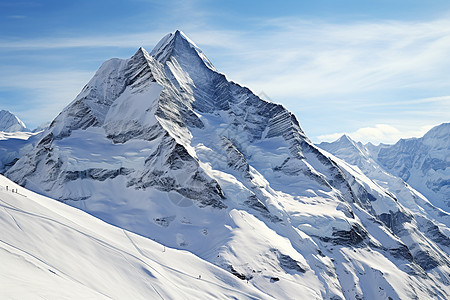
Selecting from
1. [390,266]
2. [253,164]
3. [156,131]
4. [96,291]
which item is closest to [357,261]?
[390,266]

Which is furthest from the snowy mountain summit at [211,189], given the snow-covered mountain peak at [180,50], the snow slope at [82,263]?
the snow slope at [82,263]

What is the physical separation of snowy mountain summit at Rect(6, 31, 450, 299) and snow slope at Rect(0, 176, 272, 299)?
1020 inches

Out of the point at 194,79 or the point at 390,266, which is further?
the point at 194,79

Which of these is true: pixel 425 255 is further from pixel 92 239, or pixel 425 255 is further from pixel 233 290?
pixel 92 239

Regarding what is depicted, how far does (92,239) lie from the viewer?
1913 inches

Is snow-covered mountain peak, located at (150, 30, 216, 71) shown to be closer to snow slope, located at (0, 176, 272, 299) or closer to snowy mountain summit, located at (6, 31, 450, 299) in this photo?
snowy mountain summit, located at (6, 31, 450, 299)

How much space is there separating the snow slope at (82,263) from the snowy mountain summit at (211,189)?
85.0 feet

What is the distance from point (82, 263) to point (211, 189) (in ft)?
Answer: 221

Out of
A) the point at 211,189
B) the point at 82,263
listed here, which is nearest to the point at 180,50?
the point at 211,189

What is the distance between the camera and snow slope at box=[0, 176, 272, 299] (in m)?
33.9

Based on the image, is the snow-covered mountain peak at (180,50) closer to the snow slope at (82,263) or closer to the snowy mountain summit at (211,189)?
the snowy mountain summit at (211,189)

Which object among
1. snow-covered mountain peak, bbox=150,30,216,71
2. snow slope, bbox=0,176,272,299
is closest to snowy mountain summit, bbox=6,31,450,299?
snow-covered mountain peak, bbox=150,30,216,71

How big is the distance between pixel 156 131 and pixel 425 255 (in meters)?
134

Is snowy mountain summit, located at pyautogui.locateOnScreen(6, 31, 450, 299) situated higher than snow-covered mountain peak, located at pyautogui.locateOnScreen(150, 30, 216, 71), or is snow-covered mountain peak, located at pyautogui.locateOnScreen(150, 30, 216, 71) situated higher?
snow-covered mountain peak, located at pyautogui.locateOnScreen(150, 30, 216, 71)
